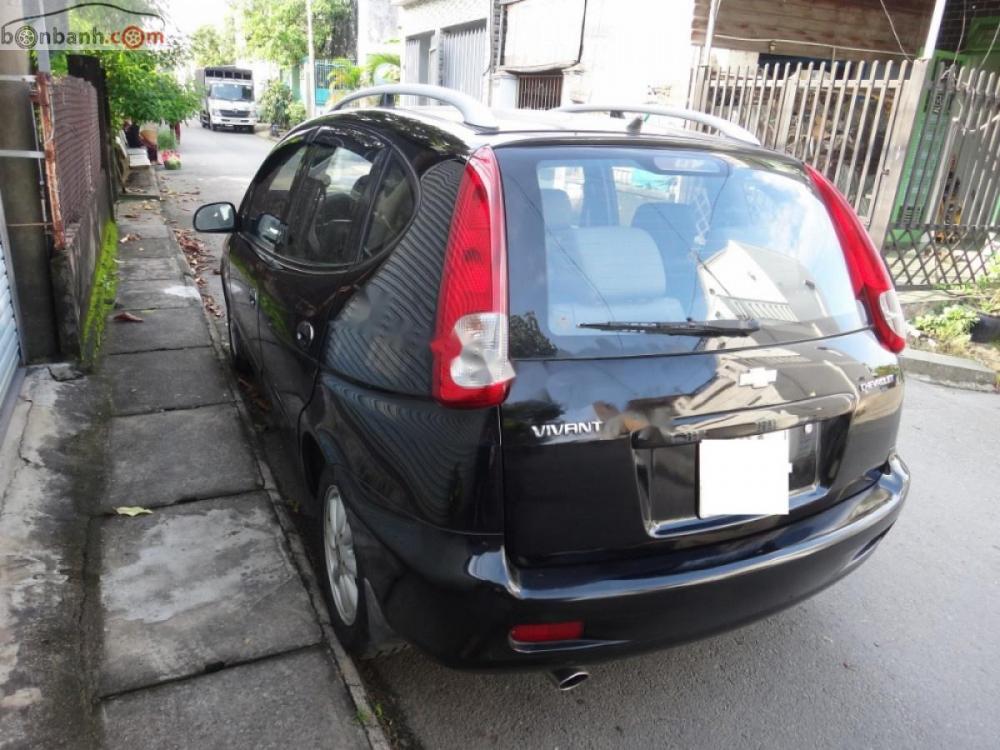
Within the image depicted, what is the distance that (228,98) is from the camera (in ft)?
117

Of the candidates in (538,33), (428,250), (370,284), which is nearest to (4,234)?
(370,284)

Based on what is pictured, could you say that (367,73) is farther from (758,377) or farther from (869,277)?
(758,377)

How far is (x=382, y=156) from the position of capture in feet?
8.23

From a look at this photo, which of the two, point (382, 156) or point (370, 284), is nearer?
point (370, 284)

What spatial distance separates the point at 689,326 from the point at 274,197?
235cm

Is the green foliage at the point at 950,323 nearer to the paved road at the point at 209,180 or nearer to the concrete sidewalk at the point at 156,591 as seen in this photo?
the concrete sidewalk at the point at 156,591

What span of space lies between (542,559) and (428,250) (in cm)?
86

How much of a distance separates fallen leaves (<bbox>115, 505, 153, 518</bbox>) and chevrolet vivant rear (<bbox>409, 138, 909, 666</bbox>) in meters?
1.73

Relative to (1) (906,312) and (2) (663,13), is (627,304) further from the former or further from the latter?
(2) (663,13)

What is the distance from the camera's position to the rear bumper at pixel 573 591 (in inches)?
71.3

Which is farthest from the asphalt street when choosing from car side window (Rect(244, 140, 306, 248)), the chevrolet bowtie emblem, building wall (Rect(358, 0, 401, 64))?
building wall (Rect(358, 0, 401, 64))

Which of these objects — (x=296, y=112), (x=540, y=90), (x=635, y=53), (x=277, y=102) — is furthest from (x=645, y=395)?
(x=277, y=102)

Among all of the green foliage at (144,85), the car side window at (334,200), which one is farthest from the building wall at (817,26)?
the car side window at (334,200)

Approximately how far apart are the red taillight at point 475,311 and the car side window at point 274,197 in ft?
5.37
